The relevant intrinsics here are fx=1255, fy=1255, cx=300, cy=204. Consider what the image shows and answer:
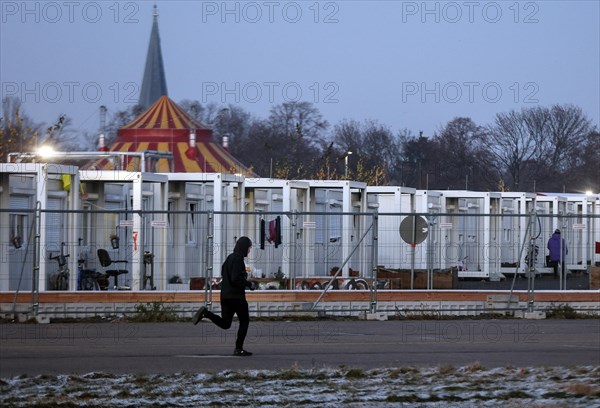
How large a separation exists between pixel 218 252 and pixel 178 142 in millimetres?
25744

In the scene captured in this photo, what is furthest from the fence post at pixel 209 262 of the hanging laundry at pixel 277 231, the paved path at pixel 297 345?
the hanging laundry at pixel 277 231

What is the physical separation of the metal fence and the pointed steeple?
233 ft

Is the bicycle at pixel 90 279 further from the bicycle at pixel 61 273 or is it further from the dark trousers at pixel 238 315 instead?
the dark trousers at pixel 238 315

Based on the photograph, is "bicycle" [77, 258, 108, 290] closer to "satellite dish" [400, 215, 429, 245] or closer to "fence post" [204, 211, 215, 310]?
"fence post" [204, 211, 215, 310]

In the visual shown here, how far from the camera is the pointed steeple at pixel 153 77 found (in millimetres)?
99625

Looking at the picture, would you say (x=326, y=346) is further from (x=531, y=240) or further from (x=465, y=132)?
(x=465, y=132)

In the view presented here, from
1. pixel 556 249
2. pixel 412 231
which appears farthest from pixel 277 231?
pixel 556 249

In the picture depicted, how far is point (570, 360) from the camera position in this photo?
1605 cm

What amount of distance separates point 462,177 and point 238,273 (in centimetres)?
4860

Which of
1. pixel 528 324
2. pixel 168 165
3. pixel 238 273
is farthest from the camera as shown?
pixel 168 165

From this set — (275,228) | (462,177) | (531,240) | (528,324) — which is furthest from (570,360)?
(462,177)

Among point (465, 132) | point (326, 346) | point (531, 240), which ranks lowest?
point (326, 346)

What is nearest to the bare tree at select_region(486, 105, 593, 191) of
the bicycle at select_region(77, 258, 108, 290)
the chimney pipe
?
the chimney pipe

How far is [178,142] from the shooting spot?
50.9 meters
